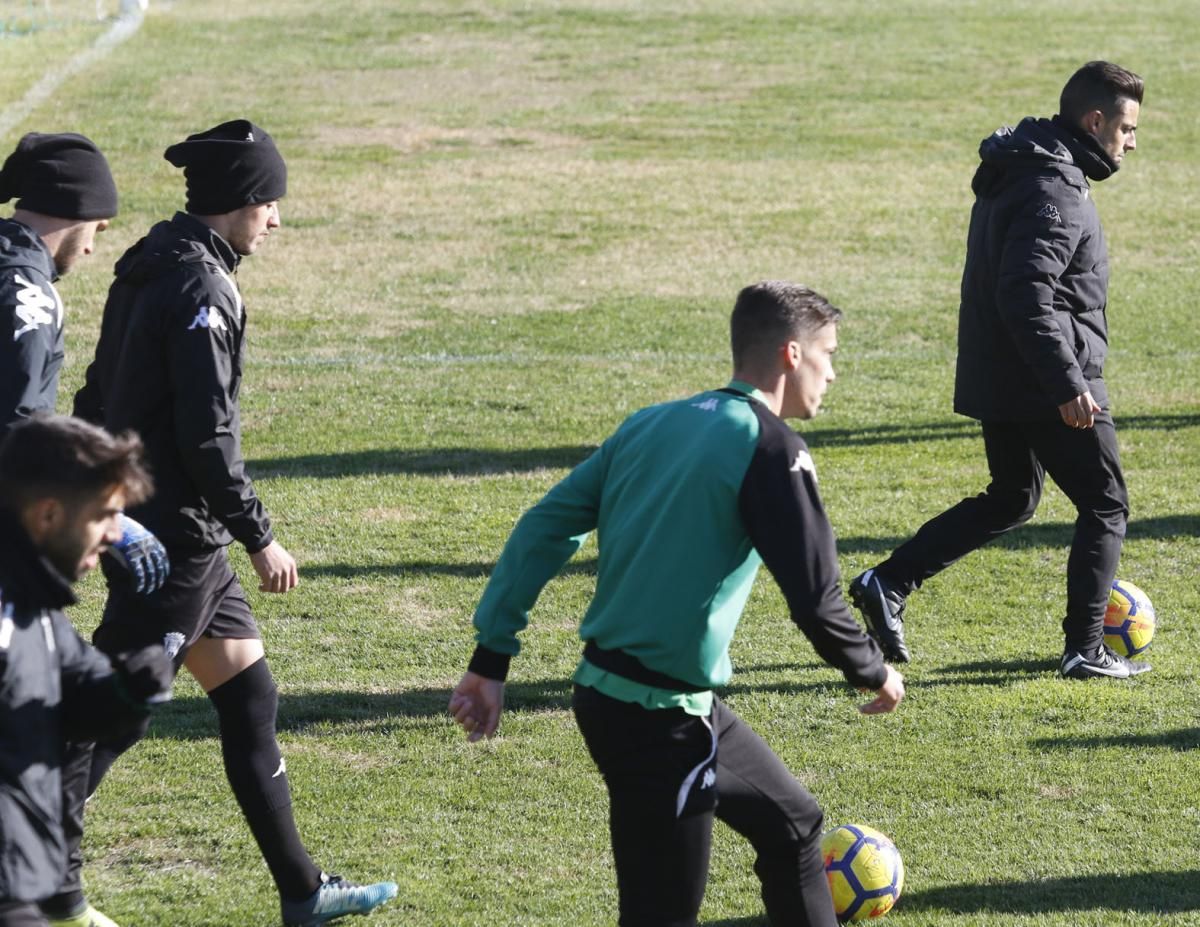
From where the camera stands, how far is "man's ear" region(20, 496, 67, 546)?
328 cm

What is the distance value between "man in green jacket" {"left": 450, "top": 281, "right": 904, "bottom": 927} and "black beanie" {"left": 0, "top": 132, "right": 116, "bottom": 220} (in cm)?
176

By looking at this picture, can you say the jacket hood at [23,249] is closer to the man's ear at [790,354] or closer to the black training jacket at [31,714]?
the black training jacket at [31,714]

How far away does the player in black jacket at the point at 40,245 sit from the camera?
14.8 feet

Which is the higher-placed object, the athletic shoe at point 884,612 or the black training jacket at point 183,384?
the black training jacket at point 183,384

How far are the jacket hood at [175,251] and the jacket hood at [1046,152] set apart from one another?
329 centimetres

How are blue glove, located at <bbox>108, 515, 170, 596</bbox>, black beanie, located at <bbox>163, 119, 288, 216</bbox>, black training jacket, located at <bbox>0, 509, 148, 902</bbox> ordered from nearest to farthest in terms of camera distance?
black training jacket, located at <bbox>0, 509, 148, 902</bbox> < blue glove, located at <bbox>108, 515, 170, 596</bbox> < black beanie, located at <bbox>163, 119, 288, 216</bbox>

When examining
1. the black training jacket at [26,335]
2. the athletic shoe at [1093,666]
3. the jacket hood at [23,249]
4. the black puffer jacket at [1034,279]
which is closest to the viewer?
the black training jacket at [26,335]

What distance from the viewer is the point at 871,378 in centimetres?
1248

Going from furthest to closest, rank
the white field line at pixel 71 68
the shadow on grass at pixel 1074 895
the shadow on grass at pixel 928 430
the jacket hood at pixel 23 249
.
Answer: the white field line at pixel 71 68 → the shadow on grass at pixel 928 430 → the shadow on grass at pixel 1074 895 → the jacket hood at pixel 23 249

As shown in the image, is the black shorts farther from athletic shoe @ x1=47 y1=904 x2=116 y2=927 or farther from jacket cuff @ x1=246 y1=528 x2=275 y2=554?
athletic shoe @ x1=47 y1=904 x2=116 y2=927

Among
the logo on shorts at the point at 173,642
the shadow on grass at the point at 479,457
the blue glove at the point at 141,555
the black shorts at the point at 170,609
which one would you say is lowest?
the shadow on grass at the point at 479,457

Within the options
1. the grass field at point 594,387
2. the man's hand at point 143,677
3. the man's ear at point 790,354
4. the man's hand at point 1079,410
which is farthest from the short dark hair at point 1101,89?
the man's hand at point 143,677

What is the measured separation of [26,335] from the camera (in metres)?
4.51

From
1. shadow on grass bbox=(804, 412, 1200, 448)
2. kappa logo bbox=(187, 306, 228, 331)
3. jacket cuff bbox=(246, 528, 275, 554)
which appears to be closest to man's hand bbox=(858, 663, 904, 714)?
jacket cuff bbox=(246, 528, 275, 554)
